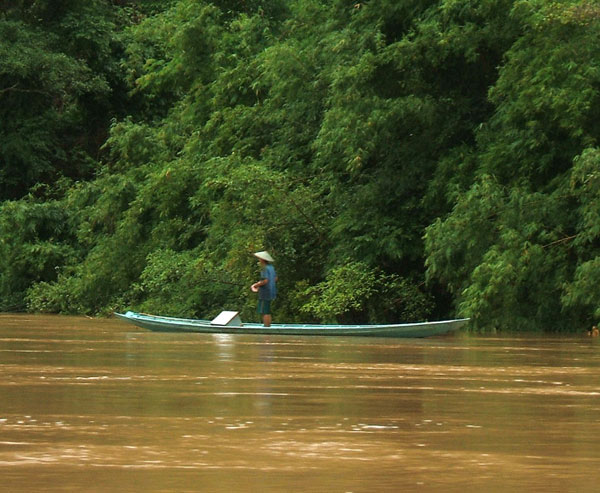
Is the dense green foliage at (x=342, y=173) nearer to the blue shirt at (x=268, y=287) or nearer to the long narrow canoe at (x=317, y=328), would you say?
the long narrow canoe at (x=317, y=328)

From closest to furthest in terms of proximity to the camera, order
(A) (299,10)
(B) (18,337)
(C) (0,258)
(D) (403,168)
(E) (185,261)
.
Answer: (B) (18,337) → (D) (403,168) → (E) (185,261) → (A) (299,10) → (C) (0,258)

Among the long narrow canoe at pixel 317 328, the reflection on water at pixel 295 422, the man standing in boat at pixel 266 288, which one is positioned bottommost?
the reflection on water at pixel 295 422

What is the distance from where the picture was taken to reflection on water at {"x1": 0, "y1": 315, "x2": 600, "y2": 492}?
6.76m

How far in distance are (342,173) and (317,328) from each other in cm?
868

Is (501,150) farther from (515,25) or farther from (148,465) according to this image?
(148,465)

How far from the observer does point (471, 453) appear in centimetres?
769

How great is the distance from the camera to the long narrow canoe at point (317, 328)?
2256 cm

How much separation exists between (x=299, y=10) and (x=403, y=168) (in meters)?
6.23

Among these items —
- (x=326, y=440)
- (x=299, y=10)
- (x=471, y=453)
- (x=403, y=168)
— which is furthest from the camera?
(x=299, y=10)

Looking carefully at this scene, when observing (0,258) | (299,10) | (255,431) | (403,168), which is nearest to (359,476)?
(255,431)

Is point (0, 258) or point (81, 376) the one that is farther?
point (0, 258)

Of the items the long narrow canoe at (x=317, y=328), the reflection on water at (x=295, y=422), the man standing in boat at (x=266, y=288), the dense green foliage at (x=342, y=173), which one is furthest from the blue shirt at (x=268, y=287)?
the reflection on water at (x=295, y=422)

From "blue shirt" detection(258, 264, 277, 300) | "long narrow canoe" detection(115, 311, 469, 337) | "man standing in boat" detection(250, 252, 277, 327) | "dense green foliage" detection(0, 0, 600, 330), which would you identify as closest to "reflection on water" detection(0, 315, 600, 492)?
"long narrow canoe" detection(115, 311, 469, 337)

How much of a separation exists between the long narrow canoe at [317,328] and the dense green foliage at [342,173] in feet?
9.10
